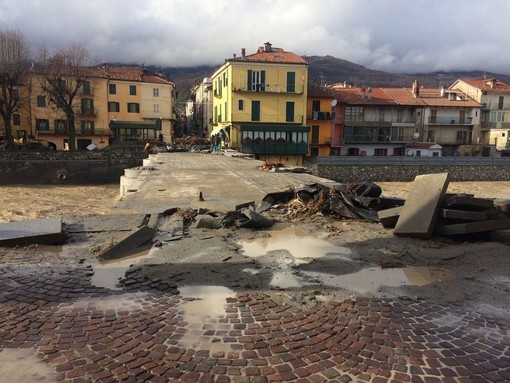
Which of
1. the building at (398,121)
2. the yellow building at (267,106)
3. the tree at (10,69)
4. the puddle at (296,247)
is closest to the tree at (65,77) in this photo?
the tree at (10,69)

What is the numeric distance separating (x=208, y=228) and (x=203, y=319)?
3.97 meters

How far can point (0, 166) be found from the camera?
120ft

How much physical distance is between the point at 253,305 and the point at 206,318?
58 centimetres

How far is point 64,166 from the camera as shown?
38469 millimetres

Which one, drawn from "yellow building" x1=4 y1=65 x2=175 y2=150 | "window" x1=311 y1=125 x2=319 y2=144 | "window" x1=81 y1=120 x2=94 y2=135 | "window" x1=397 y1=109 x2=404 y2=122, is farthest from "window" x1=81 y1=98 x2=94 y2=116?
"window" x1=397 y1=109 x2=404 y2=122

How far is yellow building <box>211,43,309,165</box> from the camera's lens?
151 ft

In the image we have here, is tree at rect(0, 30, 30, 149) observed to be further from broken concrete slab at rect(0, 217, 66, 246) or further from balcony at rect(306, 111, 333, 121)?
broken concrete slab at rect(0, 217, 66, 246)

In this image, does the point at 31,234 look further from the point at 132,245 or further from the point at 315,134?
the point at 315,134

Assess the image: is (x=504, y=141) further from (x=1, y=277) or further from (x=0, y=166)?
(x=1, y=277)

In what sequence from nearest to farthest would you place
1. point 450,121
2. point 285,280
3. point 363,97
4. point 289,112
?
point 285,280 < point 289,112 < point 363,97 < point 450,121

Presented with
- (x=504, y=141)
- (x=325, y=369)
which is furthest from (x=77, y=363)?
(x=504, y=141)

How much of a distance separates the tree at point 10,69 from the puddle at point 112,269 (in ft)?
135

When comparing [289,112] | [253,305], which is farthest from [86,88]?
[253,305]

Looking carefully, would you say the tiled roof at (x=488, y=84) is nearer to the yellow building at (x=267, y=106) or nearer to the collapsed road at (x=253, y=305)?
the yellow building at (x=267, y=106)
